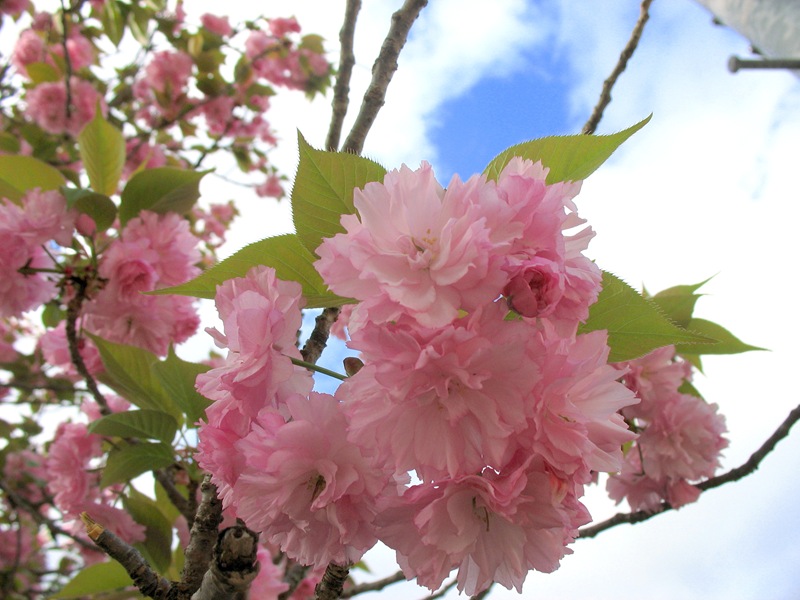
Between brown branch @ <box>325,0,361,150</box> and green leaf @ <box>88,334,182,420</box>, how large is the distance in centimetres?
66

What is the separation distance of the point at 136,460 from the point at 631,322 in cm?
109

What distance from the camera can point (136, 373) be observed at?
4.76ft

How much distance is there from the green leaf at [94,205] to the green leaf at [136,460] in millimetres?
678

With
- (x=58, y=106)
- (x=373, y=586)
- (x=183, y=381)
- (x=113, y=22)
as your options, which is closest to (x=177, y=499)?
(x=183, y=381)

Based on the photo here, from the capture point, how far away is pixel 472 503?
641mm

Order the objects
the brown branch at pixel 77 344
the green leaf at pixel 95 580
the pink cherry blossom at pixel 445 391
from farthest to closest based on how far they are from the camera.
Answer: the brown branch at pixel 77 344 < the green leaf at pixel 95 580 < the pink cherry blossom at pixel 445 391

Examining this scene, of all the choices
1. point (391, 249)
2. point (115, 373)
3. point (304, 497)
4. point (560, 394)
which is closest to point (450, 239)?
point (391, 249)

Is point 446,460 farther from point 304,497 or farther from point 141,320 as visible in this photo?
point 141,320

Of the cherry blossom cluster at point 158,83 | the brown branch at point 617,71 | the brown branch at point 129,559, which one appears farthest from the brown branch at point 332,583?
the cherry blossom cluster at point 158,83

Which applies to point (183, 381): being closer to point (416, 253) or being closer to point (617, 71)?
point (416, 253)

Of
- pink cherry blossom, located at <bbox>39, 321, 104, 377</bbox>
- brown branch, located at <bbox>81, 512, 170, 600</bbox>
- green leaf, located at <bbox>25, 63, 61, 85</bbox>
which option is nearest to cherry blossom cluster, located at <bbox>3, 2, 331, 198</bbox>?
green leaf, located at <bbox>25, 63, 61, 85</bbox>

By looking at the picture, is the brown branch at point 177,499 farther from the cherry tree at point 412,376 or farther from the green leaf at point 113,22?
the green leaf at point 113,22

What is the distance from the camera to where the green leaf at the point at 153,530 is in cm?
150

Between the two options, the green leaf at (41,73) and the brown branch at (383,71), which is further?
the green leaf at (41,73)
